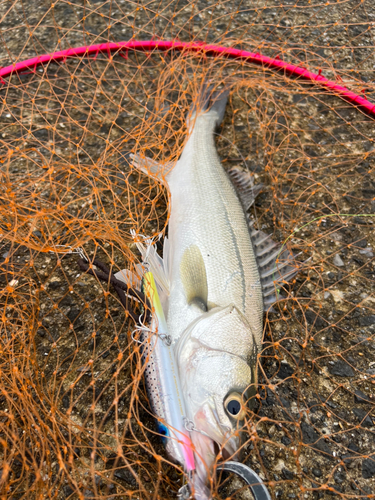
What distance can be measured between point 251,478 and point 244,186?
7.73 ft

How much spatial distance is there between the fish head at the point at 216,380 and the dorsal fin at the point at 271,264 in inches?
18.0

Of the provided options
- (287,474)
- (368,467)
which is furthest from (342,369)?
(287,474)

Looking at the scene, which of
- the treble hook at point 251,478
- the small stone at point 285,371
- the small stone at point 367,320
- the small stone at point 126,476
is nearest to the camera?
the treble hook at point 251,478

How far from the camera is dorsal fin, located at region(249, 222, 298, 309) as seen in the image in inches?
121

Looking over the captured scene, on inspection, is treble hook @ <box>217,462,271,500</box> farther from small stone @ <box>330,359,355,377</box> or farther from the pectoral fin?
the pectoral fin

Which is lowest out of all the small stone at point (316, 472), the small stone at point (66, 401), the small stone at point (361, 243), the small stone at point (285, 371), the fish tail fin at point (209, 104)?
the small stone at point (316, 472)

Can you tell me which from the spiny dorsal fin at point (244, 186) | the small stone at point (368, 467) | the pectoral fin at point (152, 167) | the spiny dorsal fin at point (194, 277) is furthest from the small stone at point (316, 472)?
the pectoral fin at point (152, 167)

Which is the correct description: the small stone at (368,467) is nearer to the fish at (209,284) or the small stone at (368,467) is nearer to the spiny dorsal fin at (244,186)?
the fish at (209,284)

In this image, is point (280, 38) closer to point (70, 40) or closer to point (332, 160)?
point (332, 160)

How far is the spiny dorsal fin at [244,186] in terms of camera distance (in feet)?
11.4

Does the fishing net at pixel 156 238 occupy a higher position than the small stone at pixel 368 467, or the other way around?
the fishing net at pixel 156 238

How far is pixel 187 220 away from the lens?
3.16m

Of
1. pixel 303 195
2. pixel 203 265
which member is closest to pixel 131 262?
pixel 203 265

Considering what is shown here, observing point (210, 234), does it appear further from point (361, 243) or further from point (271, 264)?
point (361, 243)
